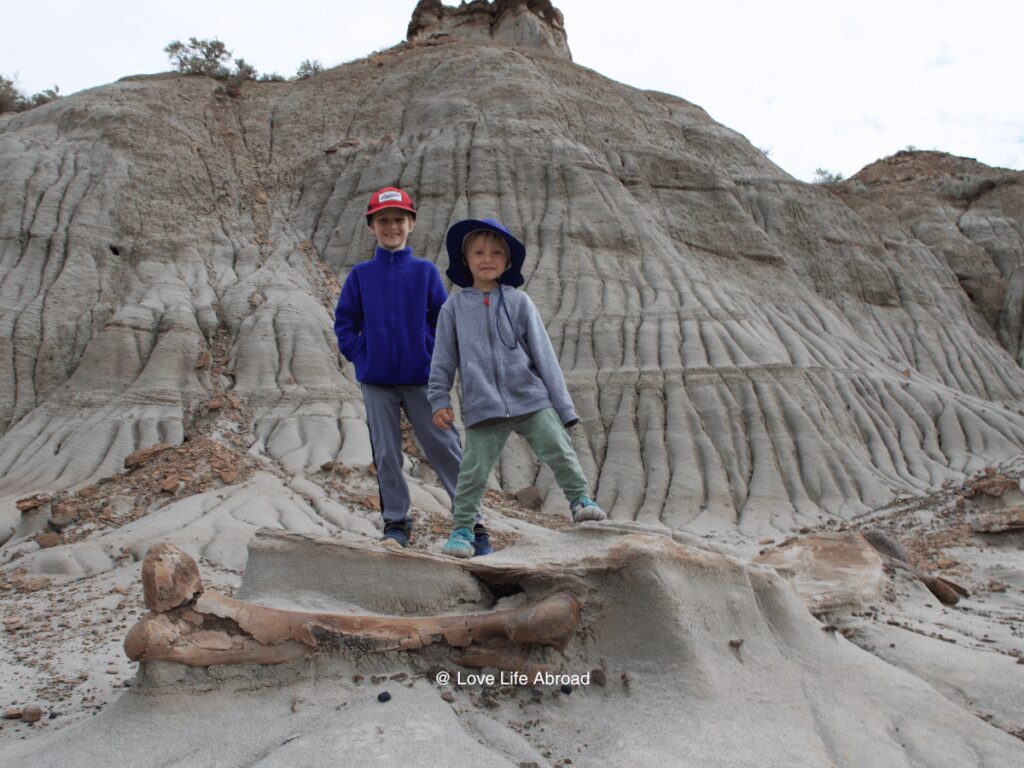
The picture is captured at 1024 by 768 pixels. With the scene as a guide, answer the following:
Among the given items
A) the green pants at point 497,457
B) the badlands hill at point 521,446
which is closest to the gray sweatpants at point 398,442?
the badlands hill at point 521,446

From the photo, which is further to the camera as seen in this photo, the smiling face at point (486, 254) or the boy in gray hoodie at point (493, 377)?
the smiling face at point (486, 254)

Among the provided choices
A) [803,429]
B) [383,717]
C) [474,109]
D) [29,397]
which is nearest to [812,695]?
[383,717]

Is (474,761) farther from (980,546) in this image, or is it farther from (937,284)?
(937,284)

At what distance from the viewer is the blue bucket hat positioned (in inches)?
199

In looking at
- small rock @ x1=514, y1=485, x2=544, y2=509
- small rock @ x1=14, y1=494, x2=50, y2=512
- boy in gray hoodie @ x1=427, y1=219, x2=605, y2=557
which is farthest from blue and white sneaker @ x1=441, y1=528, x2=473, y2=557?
small rock @ x1=514, y1=485, x2=544, y2=509

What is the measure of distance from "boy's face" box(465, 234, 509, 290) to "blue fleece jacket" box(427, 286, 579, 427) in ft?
0.46

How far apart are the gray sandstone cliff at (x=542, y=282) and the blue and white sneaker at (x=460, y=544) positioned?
347 inches

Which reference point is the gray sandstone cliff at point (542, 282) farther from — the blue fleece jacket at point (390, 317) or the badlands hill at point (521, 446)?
the blue fleece jacket at point (390, 317)

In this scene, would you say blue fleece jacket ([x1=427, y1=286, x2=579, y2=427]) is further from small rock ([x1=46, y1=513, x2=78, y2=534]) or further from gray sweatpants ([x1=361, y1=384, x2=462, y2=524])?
small rock ([x1=46, y1=513, x2=78, y2=534])

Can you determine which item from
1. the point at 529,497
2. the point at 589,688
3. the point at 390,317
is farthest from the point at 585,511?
the point at 529,497

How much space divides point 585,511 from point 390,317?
6.52 feet

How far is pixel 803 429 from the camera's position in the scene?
17.0 m

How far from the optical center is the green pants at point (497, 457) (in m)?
4.88

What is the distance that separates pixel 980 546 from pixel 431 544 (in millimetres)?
6055
